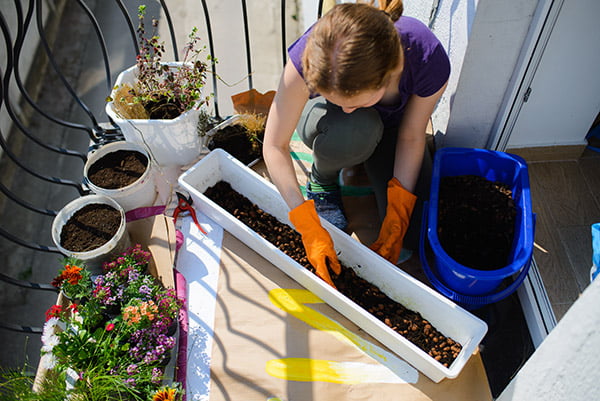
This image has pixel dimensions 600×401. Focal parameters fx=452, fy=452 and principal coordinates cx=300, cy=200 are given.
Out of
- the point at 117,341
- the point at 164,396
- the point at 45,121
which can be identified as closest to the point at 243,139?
the point at 117,341

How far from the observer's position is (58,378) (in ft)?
4.32

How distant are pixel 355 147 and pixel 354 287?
50 cm

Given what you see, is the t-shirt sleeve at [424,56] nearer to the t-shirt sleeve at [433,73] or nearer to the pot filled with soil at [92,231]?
the t-shirt sleeve at [433,73]

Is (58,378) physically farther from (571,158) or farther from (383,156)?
(571,158)

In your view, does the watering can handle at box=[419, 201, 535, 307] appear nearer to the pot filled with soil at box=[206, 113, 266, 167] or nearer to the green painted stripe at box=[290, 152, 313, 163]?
the green painted stripe at box=[290, 152, 313, 163]

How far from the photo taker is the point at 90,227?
164 cm

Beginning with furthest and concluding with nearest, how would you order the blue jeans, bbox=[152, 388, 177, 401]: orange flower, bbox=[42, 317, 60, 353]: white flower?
the blue jeans → bbox=[42, 317, 60, 353]: white flower → bbox=[152, 388, 177, 401]: orange flower

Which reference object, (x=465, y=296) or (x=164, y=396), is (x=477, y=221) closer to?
(x=465, y=296)

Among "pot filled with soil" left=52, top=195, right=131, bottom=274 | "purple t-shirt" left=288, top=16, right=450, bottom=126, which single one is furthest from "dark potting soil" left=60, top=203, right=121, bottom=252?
"purple t-shirt" left=288, top=16, right=450, bottom=126

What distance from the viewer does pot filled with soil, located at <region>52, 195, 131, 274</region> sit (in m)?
1.58

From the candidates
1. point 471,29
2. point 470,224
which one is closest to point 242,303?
point 470,224

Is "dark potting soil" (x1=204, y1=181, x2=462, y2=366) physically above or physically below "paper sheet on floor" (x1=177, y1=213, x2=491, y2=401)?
above

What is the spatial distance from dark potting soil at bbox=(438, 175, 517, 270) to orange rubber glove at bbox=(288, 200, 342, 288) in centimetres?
40

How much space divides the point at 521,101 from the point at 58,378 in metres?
1.81
